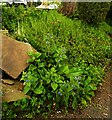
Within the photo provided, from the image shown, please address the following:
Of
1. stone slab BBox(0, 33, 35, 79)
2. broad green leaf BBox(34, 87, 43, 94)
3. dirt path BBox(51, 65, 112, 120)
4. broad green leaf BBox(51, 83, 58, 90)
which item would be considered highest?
stone slab BBox(0, 33, 35, 79)

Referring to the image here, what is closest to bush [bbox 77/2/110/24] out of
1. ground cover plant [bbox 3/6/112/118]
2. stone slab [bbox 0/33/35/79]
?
ground cover plant [bbox 3/6/112/118]

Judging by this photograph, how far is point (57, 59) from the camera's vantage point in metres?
4.27

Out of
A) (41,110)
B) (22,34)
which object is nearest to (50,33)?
(22,34)

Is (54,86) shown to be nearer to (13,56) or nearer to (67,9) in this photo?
(13,56)

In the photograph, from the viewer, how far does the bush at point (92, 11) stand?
6793 mm

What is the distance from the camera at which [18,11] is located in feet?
20.5

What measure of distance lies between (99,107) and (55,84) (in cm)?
80

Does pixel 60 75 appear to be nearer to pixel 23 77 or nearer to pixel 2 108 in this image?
pixel 23 77

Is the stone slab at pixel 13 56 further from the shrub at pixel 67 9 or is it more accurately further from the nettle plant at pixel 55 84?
the shrub at pixel 67 9

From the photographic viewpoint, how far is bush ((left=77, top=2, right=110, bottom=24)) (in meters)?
6.79

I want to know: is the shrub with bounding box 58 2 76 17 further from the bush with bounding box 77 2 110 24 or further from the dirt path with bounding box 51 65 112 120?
the dirt path with bounding box 51 65 112 120

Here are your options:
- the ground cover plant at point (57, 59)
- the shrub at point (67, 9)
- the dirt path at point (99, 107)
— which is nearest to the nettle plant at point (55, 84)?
the ground cover plant at point (57, 59)

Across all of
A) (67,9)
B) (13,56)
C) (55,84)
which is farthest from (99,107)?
(67,9)

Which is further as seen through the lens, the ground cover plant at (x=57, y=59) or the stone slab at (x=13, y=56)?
the stone slab at (x=13, y=56)
